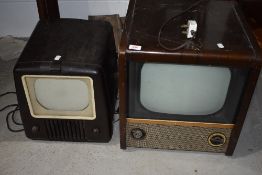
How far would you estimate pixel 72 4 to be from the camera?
200cm

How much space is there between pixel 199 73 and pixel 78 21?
0.62 m

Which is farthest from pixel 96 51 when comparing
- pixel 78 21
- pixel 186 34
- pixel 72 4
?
pixel 72 4

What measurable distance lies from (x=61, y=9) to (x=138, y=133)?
1058mm

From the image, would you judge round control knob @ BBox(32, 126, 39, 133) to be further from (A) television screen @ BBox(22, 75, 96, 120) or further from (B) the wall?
(B) the wall

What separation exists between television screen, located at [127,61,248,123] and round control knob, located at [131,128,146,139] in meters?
0.07

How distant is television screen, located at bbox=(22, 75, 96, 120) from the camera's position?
4.14 feet

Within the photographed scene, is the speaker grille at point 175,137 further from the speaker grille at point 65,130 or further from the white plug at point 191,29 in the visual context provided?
the white plug at point 191,29

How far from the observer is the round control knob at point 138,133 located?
131 centimetres

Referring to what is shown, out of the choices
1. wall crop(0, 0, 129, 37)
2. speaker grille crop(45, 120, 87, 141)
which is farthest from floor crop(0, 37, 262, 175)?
wall crop(0, 0, 129, 37)

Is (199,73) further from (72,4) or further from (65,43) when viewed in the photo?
(72,4)

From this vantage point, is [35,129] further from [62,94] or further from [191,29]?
[191,29]

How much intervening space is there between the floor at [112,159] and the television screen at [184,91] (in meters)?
0.23

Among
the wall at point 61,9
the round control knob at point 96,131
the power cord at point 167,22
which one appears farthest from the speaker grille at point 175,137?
the wall at point 61,9

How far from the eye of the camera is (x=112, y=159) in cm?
139
